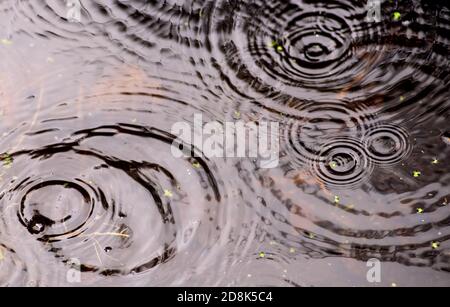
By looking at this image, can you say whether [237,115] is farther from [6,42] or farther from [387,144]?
[6,42]

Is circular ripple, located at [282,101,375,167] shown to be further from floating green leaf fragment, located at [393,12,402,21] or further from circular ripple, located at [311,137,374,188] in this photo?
floating green leaf fragment, located at [393,12,402,21]

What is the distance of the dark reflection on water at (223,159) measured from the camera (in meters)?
2.67

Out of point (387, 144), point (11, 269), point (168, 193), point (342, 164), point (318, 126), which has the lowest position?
point (11, 269)

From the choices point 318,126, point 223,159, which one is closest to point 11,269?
point 223,159

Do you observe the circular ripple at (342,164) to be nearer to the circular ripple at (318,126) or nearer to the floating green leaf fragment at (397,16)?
the circular ripple at (318,126)

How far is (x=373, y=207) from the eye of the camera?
276 centimetres

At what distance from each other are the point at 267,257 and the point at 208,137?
0.77 metres

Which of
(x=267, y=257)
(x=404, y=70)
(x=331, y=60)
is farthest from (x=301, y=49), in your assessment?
(x=267, y=257)

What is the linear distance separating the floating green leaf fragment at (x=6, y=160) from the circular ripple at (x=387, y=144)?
2.01m

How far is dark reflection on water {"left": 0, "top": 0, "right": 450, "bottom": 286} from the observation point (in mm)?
2668

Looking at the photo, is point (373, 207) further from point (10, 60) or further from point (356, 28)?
point (10, 60)

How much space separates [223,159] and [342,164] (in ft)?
2.19

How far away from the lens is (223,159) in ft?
9.53

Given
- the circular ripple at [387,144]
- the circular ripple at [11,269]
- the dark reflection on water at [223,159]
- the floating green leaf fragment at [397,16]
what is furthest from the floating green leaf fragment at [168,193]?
→ the floating green leaf fragment at [397,16]
